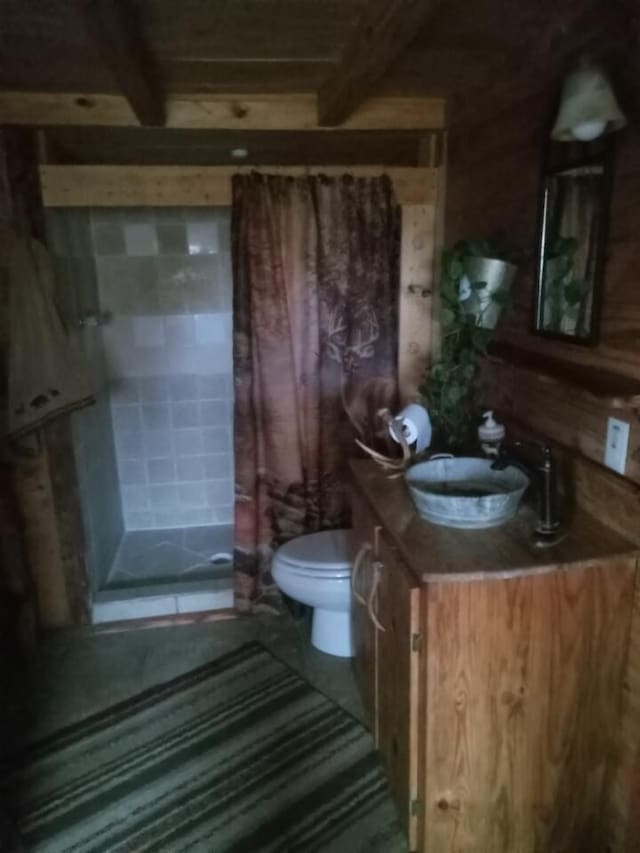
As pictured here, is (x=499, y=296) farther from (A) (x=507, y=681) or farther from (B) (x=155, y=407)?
(B) (x=155, y=407)

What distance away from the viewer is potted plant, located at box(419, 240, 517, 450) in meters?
1.63

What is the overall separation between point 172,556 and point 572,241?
7.41ft

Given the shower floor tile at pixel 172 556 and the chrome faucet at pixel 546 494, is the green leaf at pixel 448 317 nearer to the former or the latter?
the chrome faucet at pixel 546 494

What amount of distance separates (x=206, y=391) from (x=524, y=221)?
1893mm

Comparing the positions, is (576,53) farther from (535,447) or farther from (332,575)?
(332,575)

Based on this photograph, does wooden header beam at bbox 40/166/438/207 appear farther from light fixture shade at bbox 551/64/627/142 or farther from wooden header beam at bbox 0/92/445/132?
light fixture shade at bbox 551/64/627/142

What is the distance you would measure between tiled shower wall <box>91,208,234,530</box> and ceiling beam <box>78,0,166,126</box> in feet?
3.00

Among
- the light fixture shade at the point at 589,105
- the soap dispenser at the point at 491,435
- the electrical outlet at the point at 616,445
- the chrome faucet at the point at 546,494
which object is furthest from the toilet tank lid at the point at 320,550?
the light fixture shade at the point at 589,105

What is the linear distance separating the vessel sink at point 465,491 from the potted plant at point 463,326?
22cm

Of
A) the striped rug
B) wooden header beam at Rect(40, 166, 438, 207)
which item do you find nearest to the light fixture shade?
wooden header beam at Rect(40, 166, 438, 207)

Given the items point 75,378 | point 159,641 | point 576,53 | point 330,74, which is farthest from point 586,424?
point 159,641

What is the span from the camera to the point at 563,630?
1251 millimetres

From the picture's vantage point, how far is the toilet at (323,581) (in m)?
2.02

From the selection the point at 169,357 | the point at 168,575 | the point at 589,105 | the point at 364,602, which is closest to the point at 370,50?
the point at 589,105
